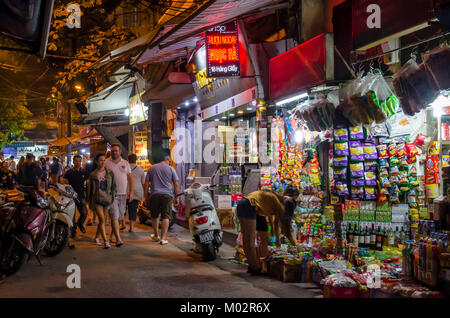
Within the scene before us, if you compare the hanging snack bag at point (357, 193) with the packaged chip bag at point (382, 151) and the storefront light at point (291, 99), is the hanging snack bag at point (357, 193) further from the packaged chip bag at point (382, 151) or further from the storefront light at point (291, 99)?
the storefront light at point (291, 99)

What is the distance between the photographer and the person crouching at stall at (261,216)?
7625 mm

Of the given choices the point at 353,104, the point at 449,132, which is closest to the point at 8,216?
the point at 353,104

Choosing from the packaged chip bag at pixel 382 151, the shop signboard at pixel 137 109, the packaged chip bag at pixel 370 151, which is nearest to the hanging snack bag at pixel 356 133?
the packaged chip bag at pixel 370 151

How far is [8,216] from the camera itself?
7.70m

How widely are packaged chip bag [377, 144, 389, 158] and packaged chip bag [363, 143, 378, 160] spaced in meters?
0.08

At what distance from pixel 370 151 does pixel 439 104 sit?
151cm

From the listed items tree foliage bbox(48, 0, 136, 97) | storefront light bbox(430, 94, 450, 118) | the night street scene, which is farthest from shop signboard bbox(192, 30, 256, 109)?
tree foliage bbox(48, 0, 136, 97)

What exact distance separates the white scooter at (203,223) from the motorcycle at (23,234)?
2.94 meters

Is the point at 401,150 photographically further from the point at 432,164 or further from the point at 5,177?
the point at 5,177

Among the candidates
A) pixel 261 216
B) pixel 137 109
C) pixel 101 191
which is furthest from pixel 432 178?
pixel 137 109

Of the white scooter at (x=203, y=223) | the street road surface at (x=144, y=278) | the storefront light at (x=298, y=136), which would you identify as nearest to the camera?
the street road surface at (x=144, y=278)

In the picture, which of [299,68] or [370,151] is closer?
[370,151]

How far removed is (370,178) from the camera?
8844 mm

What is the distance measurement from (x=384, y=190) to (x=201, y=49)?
8.46 meters
